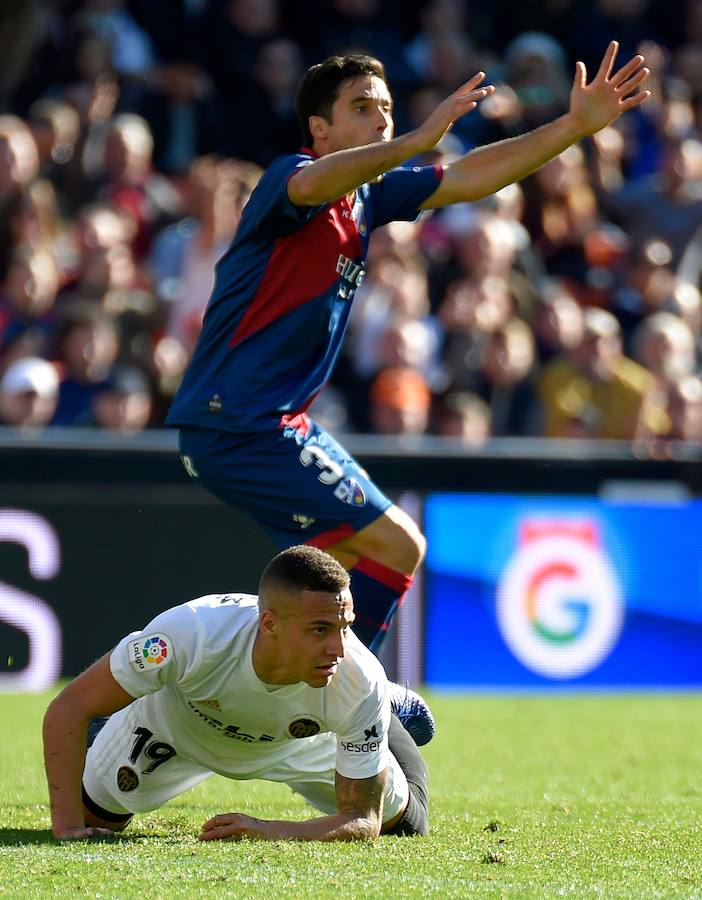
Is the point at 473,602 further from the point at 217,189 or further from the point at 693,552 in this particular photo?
the point at 217,189

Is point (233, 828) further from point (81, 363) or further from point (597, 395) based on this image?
point (597, 395)

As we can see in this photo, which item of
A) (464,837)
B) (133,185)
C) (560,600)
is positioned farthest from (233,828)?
(133,185)

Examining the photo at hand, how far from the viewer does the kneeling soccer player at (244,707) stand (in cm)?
479

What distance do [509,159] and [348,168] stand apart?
729mm

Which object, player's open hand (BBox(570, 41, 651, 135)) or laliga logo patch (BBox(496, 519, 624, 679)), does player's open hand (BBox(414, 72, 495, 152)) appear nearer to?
player's open hand (BBox(570, 41, 651, 135))

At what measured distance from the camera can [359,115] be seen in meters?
5.73

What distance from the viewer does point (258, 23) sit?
1399 cm

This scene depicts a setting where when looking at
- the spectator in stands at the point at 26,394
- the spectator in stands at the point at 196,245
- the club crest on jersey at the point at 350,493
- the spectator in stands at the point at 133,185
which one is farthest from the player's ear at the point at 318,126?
the spectator in stands at the point at 133,185

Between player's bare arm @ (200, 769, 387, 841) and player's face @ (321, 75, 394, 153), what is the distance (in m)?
2.22

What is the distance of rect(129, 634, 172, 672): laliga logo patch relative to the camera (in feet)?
16.0

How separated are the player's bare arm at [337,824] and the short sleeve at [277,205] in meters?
1.88

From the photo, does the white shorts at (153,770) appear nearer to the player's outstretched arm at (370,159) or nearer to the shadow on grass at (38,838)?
the shadow on grass at (38,838)

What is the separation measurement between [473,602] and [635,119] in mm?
6239

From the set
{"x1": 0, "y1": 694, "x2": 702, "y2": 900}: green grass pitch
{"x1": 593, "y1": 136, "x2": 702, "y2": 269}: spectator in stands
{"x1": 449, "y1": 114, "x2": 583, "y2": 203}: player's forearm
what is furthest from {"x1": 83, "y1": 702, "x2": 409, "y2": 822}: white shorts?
{"x1": 593, "y1": 136, "x2": 702, "y2": 269}: spectator in stands
